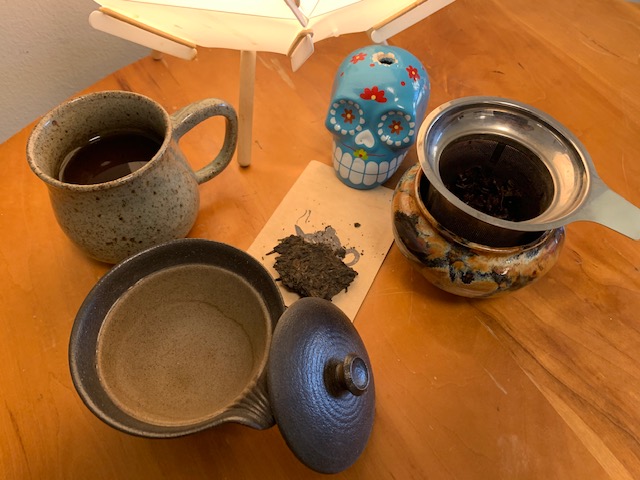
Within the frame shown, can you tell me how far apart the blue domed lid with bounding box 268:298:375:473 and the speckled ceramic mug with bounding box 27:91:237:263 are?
0.19 m

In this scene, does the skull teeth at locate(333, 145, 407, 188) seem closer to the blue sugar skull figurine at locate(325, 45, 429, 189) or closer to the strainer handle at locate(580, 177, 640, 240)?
the blue sugar skull figurine at locate(325, 45, 429, 189)

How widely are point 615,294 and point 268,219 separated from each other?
44 centimetres

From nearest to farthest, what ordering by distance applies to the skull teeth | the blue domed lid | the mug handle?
1. the blue domed lid
2. the mug handle
3. the skull teeth

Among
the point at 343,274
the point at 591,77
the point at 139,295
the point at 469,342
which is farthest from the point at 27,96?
the point at 591,77

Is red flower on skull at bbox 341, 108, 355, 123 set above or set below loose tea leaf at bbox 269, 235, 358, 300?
above

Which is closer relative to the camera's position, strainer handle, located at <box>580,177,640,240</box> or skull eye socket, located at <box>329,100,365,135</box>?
strainer handle, located at <box>580,177,640,240</box>

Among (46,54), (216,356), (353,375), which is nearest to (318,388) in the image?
(353,375)

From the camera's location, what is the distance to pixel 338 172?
26.1 inches

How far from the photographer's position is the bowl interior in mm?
449

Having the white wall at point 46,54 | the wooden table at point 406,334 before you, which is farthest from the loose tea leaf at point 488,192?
the white wall at point 46,54

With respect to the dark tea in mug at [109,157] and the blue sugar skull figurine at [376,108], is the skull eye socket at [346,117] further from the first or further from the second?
the dark tea in mug at [109,157]

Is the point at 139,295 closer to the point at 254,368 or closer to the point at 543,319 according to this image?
the point at 254,368

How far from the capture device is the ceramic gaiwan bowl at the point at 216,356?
39 centimetres

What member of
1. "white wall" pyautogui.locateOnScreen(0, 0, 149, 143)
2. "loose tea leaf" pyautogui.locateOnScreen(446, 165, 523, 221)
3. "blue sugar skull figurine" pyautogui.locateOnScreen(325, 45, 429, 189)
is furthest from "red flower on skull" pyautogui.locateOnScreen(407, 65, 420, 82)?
"white wall" pyautogui.locateOnScreen(0, 0, 149, 143)
